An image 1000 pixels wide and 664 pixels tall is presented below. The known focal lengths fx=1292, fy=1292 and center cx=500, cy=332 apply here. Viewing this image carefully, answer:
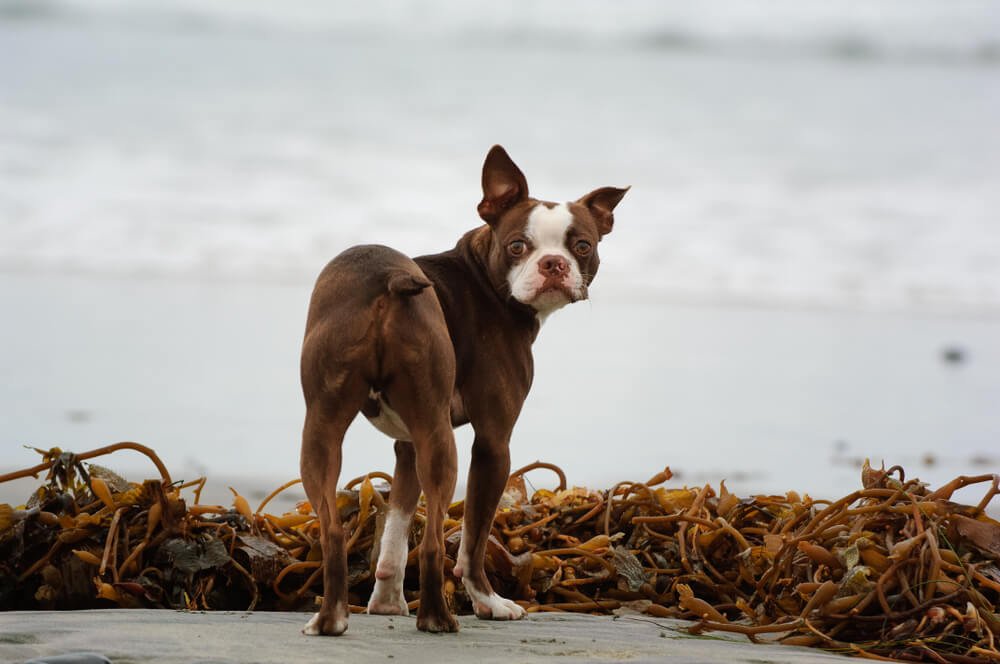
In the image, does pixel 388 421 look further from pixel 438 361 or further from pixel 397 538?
pixel 397 538

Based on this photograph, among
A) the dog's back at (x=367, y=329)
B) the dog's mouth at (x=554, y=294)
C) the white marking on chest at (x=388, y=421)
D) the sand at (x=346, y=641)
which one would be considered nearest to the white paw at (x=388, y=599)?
the sand at (x=346, y=641)

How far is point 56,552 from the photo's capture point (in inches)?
179

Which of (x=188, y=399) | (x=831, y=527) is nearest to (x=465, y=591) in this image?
(x=831, y=527)

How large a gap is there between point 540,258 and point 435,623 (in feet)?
4.47

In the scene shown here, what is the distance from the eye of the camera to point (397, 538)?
179 inches

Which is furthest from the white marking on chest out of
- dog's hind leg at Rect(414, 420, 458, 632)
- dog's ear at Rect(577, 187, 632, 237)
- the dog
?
dog's ear at Rect(577, 187, 632, 237)

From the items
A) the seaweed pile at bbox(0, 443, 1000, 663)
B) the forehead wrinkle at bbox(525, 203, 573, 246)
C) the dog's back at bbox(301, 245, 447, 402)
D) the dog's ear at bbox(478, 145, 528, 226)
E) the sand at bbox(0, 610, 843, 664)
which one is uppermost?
the dog's ear at bbox(478, 145, 528, 226)

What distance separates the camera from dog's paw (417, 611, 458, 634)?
3898 millimetres

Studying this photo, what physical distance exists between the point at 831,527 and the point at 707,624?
67cm

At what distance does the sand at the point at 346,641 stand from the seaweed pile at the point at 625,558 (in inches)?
12.3

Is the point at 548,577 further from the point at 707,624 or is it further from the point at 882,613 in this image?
the point at 882,613

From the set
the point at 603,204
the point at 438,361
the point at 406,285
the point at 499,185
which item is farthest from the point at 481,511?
the point at 603,204

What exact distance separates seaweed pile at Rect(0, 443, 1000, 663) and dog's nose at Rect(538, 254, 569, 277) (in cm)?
107

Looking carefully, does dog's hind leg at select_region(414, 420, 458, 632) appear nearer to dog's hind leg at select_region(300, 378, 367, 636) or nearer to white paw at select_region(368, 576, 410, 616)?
dog's hind leg at select_region(300, 378, 367, 636)
